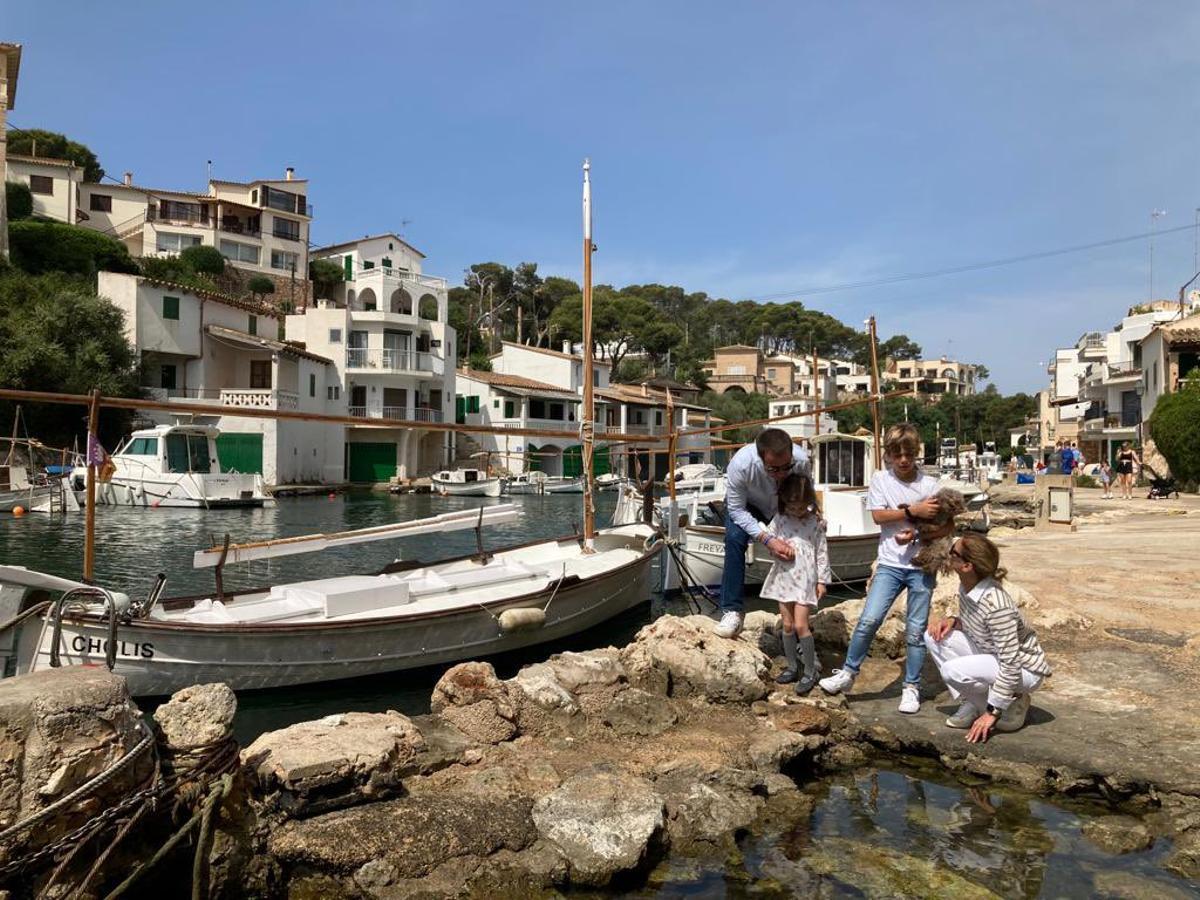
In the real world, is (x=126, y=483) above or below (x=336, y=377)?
below

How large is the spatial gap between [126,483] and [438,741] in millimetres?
32100

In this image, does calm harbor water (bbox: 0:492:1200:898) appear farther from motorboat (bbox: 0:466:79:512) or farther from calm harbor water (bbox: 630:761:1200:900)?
motorboat (bbox: 0:466:79:512)

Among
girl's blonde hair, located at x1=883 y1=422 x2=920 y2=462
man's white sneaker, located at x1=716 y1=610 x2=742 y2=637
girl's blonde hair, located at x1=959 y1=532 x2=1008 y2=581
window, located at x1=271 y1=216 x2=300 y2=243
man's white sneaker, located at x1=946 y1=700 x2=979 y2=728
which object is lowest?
Result: man's white sneaker, located at x1=946 y1=700 x2=979 y2=728

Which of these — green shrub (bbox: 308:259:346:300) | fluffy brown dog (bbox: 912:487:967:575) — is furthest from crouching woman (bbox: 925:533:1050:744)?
green shrub (bbox: 308:259:346:300)

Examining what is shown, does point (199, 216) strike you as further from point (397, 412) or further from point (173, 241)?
point (397, 412)

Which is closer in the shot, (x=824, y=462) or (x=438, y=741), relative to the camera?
(x=438, y=741)

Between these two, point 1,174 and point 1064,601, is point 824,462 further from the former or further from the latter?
point 1,174

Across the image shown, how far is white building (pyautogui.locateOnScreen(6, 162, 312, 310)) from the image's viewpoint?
54594 mm

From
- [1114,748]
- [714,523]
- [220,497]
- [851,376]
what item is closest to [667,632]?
[1114,748]

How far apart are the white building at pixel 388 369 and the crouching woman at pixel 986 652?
4293 centimetres

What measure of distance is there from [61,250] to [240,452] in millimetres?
16657

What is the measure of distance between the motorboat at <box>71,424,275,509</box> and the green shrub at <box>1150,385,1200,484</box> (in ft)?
109

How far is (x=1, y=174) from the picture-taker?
40562 millimetres

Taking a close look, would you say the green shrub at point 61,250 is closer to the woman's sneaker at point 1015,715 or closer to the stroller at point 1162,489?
the stroller at point 1162,489
